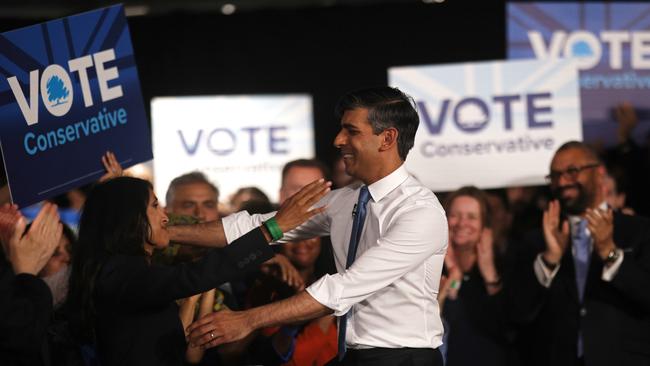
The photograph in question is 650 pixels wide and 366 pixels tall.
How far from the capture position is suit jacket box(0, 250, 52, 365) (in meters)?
3.37

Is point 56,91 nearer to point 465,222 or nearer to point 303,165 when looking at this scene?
point 303,165

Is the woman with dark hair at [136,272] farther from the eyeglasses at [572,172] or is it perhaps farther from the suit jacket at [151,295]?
the eyeglasses at [572,172]

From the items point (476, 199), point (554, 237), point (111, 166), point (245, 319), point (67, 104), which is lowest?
point (554, 237)

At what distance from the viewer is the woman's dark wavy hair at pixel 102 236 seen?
3521mm

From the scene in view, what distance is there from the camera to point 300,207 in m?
3.53

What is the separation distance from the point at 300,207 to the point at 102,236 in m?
0.68

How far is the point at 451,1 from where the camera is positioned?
8.95m

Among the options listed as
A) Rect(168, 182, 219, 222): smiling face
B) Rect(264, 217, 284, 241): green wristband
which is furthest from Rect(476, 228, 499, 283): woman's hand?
Rect(264, 217, 284, 241): green wristband

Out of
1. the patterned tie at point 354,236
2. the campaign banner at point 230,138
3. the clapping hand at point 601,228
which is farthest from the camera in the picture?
the campaign banner at point 230,138

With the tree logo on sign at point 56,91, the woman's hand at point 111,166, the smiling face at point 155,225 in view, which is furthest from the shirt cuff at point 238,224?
the tree logo on sign at point 56,91

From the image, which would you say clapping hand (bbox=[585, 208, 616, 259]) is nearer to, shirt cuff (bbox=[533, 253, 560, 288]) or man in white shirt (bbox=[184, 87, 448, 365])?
shirt cuff (bbox=[533, 253, 560, 288])

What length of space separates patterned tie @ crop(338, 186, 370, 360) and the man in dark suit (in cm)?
144

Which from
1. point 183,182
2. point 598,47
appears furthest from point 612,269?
point 598,47

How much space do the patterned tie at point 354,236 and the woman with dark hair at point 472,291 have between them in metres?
1.53
